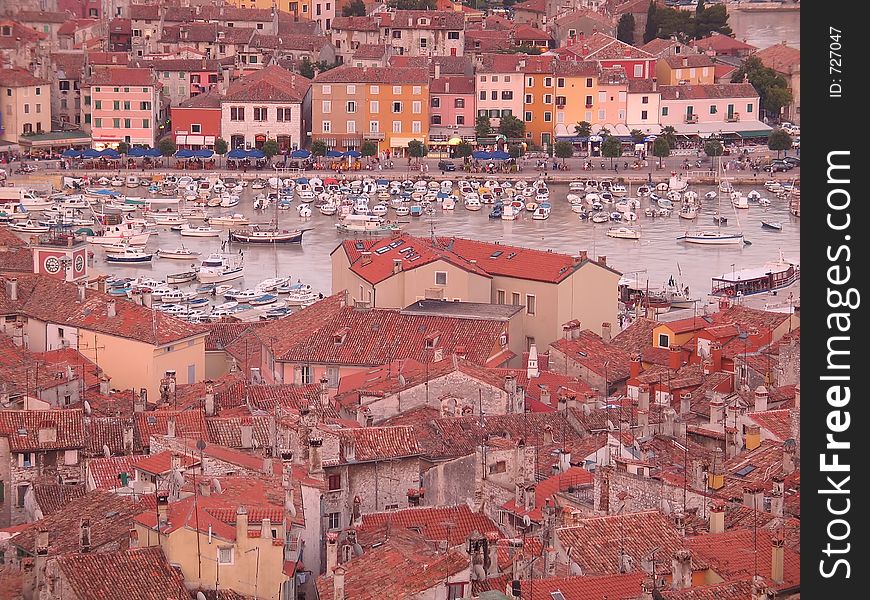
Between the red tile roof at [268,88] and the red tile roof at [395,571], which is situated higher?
the red tile roof at [268,88]

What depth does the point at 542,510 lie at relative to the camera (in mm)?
9344

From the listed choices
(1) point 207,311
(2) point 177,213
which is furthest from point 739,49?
(1) point 207,311

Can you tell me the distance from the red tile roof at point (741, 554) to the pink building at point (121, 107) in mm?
33124

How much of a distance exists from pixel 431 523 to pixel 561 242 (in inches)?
926

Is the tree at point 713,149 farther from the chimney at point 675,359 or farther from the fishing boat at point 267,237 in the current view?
the chimney at point 675,359

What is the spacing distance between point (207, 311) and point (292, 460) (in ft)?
48.5

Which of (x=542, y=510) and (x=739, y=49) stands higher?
(x=739, y=49)

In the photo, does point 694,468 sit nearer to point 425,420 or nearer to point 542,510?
point 542,510

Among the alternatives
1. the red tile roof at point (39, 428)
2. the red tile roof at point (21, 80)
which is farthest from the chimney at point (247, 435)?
the red tile roof at point (21, 80)

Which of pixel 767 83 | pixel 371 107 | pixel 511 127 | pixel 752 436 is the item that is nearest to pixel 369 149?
pixel 371 107

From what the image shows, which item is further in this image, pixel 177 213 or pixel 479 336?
pixel 177 213

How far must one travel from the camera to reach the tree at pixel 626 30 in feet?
160

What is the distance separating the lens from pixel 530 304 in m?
17.8
